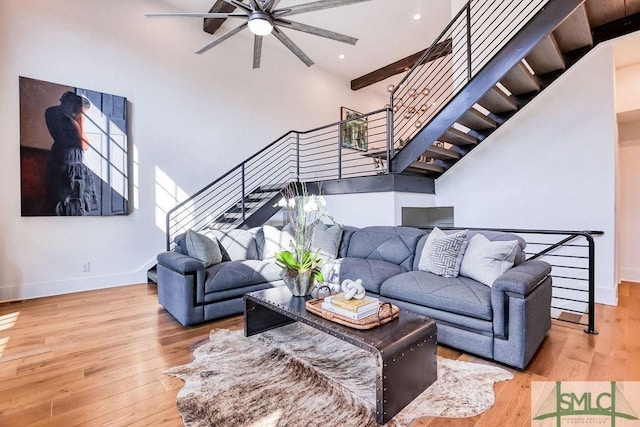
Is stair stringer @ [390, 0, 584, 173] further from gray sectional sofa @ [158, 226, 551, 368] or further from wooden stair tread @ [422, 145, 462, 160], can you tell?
gray sectional sofa @ [158, 226, 551, 368]

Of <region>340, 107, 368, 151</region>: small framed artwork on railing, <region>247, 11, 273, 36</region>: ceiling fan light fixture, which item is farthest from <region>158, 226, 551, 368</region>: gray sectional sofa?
<region>340, 107, 368, 151</region>: small framed artwork on railing

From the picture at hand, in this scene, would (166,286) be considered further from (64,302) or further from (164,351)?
(64,302)

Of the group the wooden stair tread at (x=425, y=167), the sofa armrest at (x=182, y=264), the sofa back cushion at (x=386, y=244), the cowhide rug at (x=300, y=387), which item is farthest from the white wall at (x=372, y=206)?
the sofa armrest at (x=182, y=264)

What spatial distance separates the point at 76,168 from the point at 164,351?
304cm

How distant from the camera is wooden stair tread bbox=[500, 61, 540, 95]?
3.29 meters

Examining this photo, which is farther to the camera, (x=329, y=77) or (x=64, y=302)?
(x=329, y=77)

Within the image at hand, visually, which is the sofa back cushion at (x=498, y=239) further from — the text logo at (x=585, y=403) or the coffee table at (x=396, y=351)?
the coffee table at (x=396, y=351)

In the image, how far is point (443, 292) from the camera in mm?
2400

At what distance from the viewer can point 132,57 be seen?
4438 mm

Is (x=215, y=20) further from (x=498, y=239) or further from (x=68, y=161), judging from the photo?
(x=498, y=239)

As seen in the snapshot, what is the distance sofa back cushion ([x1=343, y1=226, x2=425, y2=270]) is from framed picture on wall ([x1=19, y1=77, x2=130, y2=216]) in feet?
11.0

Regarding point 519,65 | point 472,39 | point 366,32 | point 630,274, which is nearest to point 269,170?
→ point 366,32

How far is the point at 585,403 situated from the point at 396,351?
1.17 meters

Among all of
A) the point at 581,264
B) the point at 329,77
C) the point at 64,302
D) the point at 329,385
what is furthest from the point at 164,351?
the point at 329,77
